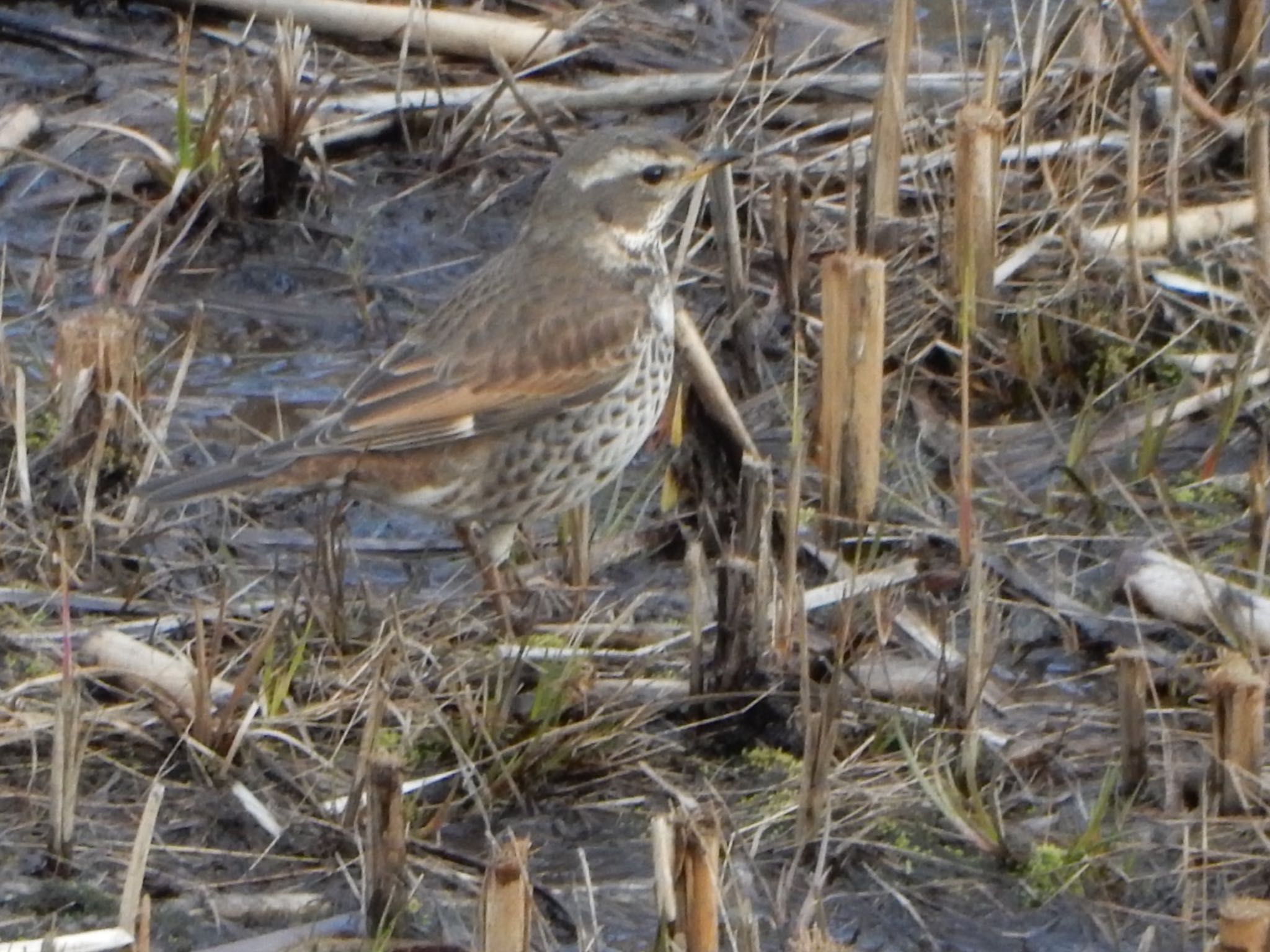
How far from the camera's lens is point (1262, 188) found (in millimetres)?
6312

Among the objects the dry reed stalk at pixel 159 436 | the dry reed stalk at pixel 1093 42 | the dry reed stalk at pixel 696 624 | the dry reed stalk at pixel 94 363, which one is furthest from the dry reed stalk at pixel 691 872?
the dry reed stalk at pixel 1093 42

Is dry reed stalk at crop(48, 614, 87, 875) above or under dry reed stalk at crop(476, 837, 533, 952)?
under

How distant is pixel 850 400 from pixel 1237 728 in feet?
6.01

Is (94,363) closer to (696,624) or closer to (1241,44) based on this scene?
(696,624)

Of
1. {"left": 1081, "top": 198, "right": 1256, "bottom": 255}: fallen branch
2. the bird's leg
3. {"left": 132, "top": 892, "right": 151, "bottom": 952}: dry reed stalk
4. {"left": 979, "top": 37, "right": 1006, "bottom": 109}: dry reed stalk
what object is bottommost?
the bird's leg

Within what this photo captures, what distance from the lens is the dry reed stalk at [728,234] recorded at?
20.4ft

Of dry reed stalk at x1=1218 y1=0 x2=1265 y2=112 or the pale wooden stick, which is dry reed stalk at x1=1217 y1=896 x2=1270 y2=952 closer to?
the pale wooden stick

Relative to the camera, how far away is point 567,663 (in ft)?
15.6

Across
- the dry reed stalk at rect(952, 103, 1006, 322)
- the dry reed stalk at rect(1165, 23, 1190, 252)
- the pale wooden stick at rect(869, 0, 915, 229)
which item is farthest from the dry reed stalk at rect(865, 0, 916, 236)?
the dry reed stalk at rect(1165, 23, 1190, 252)

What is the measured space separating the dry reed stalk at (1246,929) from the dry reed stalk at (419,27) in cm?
519

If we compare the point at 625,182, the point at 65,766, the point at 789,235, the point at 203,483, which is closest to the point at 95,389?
the point at 203,483

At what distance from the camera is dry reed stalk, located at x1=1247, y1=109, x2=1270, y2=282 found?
627 centimetres

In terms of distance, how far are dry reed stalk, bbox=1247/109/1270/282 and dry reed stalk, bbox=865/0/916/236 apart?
949mm

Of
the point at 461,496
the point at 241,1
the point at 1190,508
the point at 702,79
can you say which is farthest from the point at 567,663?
the point at 241,1
